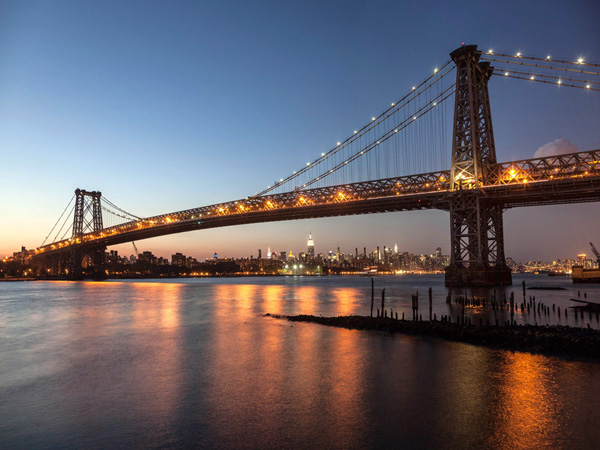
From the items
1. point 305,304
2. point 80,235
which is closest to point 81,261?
point 80,235

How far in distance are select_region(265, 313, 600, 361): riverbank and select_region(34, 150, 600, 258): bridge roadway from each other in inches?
1003

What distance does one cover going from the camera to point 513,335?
50.5ft

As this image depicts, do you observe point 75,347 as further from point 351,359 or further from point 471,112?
point 471,112

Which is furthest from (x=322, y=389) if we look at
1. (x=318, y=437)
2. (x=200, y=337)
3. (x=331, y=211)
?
(x=331, y=211)

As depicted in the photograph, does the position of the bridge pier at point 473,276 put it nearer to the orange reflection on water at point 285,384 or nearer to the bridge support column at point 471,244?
the bridge support column at point 471,244

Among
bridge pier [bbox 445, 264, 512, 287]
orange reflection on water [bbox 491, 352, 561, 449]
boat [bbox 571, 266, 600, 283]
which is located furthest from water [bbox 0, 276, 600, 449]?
boat [bbox 571, 266, 600, 283]

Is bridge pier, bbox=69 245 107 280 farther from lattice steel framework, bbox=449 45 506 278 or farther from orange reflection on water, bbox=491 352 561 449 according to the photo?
orange reflection on water, bbox=491 352 561 449

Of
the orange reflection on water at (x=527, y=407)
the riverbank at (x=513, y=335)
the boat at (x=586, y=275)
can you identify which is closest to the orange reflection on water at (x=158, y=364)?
the orange reflection on water at (x=527, y=407)

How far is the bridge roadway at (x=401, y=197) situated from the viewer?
123 ft

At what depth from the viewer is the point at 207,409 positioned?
9125 mm

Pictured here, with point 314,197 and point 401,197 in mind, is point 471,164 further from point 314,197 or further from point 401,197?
point 314,197

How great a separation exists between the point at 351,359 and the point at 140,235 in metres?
73.8

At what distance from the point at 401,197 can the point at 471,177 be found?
909 cm

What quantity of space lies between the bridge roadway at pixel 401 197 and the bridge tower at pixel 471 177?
884 mm
